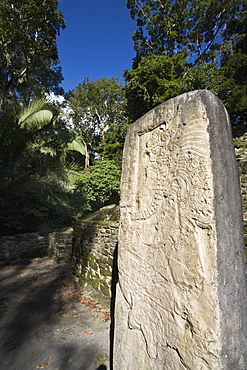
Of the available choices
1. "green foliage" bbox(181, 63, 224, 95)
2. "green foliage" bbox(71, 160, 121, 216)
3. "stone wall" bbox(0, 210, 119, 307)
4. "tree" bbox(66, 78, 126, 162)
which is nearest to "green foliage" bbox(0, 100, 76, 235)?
"green foliage" bbox(71, 160, 121, 216)

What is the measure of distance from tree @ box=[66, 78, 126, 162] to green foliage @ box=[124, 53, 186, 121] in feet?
24.9

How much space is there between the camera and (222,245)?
4.68 feet

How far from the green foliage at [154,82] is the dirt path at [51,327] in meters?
9.84

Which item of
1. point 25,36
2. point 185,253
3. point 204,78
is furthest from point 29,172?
point 185,253

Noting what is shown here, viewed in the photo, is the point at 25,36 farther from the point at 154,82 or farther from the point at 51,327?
the point at 51,327

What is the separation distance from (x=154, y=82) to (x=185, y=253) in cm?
1237

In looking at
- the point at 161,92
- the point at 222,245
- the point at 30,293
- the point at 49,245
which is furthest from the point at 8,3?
the point at 222,245

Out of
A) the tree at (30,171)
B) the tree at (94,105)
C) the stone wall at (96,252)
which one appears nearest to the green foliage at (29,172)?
the tree at (30,171)

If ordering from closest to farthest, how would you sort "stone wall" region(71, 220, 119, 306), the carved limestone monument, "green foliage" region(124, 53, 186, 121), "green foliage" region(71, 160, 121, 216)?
the carved limestone monument, "stone wall" region(71, 220, 119, 306), "green foliage" region(124, 53, 186, 121), "green foliage" region(71, 160, 121, 216)

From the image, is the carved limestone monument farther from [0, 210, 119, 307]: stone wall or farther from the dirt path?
[0, 210, 119, 307]: stone wall

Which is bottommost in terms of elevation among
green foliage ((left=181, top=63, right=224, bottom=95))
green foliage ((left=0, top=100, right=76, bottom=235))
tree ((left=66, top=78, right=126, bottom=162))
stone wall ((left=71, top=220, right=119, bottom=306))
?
stone wall ((left=71, top=220, right=119, bottom=306))

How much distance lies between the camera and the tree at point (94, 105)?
823 inches

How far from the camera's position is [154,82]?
1236 centimetres

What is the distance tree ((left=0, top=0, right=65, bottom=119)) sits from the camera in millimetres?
9578
